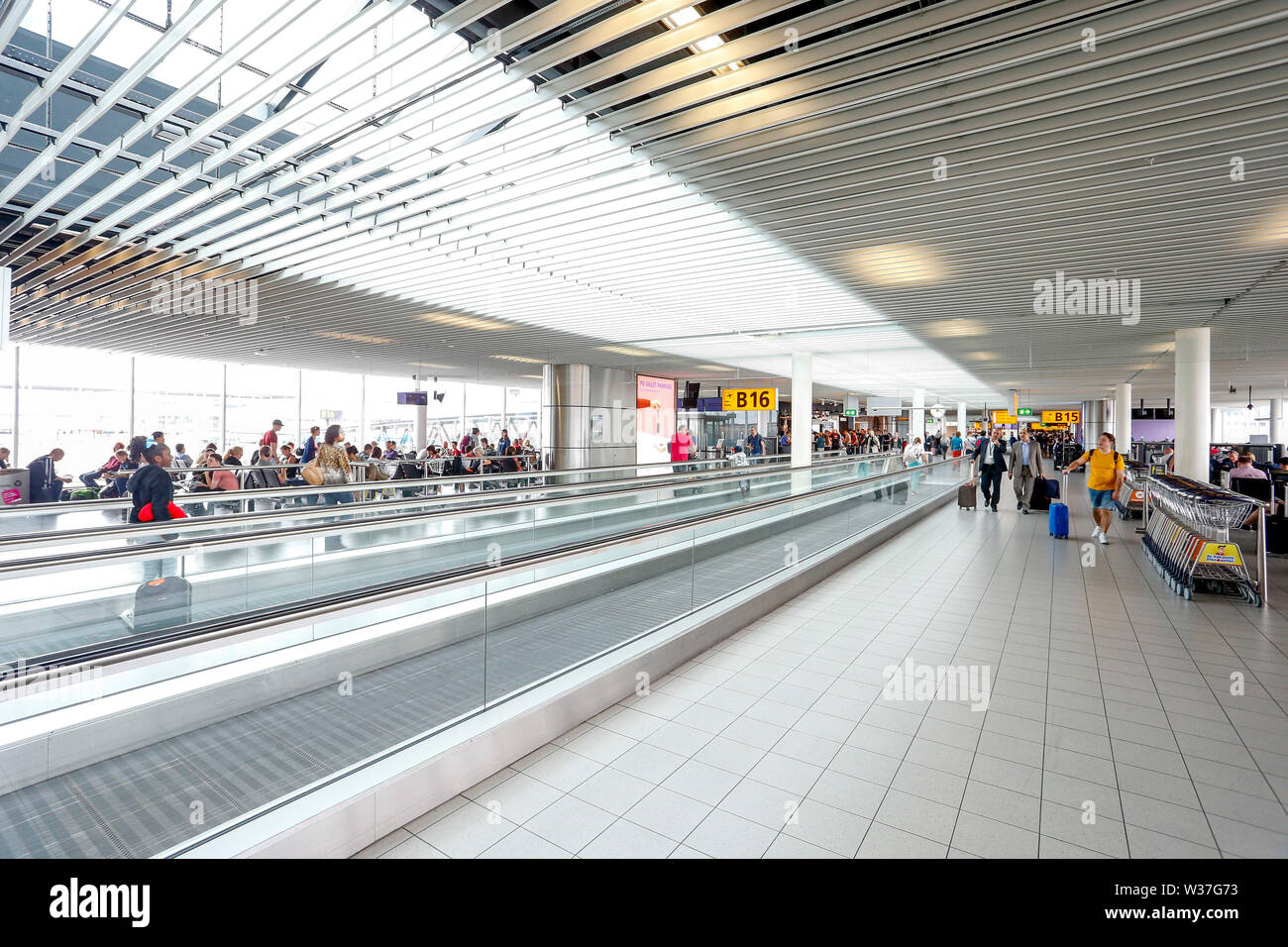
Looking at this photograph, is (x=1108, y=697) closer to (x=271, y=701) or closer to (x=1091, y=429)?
(x=271, y=701)

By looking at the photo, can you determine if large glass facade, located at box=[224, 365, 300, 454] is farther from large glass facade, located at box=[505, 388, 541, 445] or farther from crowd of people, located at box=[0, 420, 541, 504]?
large glass facade, located at box=[505, 388, 541, 445]

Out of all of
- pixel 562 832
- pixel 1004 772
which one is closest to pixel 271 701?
pixel 562 832

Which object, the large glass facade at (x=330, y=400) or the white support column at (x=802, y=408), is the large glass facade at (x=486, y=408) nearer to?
the large glass facade at (x=330, y=400)

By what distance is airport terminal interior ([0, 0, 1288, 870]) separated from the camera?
287 cm

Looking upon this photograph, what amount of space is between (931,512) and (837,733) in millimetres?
12397

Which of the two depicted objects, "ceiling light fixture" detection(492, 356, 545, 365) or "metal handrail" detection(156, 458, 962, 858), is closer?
"metal handrail" detection(156, 458, 962, 858)

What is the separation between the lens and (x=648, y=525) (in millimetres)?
6777

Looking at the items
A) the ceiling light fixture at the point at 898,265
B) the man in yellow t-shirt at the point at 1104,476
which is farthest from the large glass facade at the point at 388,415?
the man in yellow t-shirt at the point at 1104,476

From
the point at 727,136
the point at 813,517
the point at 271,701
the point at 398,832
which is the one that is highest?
the point at 727,136

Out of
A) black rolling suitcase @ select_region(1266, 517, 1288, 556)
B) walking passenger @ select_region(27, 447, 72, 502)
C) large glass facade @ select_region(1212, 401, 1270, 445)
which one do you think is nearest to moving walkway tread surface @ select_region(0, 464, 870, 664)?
walking passenger @ select_region(27, 447, 72, 502)

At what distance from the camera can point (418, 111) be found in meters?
4.77

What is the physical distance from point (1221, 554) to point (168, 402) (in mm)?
25945

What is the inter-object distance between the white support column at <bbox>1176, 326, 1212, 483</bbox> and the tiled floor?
7003 mm

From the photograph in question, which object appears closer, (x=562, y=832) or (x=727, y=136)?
(x=562, y=832)
